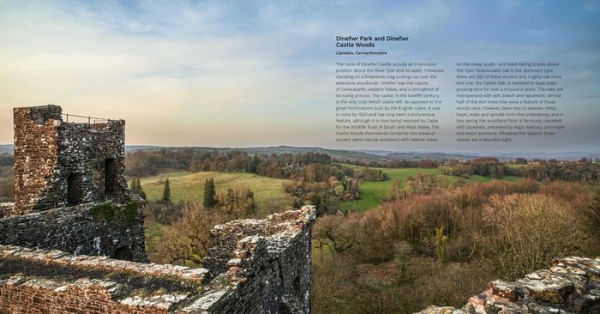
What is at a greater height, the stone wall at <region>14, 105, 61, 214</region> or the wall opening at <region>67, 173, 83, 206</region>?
the stone wall at <region>14, 105, 61, 214</region>

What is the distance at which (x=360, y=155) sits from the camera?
97250mm

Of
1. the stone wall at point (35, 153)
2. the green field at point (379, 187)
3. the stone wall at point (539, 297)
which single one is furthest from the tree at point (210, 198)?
the stone wall at point (539, 297)

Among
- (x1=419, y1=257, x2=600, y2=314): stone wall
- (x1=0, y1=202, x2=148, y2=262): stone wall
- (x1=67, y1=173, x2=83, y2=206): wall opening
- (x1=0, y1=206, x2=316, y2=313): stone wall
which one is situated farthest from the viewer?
(x1=67, y1=173, x2=83, y2=206): wall opening

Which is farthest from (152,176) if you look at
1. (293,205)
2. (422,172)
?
(422,172)

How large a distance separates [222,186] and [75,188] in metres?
47.7

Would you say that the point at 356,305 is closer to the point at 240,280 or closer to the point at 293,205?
the point at 293,205

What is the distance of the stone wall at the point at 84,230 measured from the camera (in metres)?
8.61

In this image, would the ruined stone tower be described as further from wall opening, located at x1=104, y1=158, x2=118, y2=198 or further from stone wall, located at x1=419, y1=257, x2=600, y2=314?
stone wall, located at x1=419, y1=257, x2=600, y2=314

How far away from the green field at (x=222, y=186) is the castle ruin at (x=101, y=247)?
34.0m

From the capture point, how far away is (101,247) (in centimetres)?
1052

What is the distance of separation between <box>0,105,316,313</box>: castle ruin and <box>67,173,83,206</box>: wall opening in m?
0.03

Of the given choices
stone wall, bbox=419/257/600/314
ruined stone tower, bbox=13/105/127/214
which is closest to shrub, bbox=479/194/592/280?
stone wall, bbox=419/257/600/314

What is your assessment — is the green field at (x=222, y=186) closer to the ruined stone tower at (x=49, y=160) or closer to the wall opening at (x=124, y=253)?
the wall opening at (x=124, y=253)

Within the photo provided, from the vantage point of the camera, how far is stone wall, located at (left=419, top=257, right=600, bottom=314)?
19.6ft
